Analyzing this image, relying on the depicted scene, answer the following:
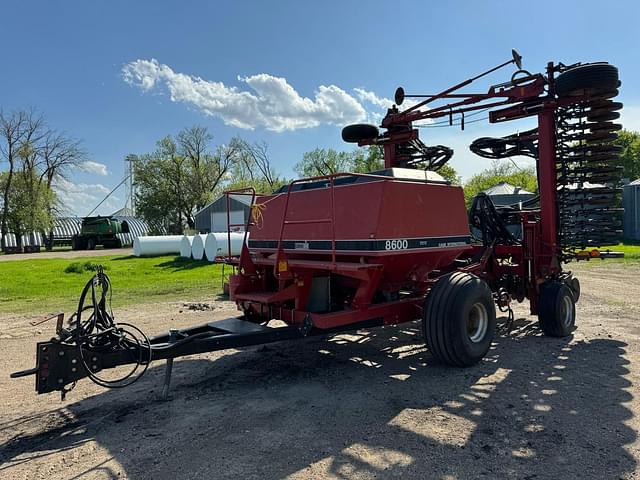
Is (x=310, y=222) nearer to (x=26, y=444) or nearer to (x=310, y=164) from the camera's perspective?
(x=26, y=444)

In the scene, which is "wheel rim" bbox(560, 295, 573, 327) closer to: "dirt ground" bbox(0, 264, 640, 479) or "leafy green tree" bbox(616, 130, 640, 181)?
"dirt ground" bbox(0, 264, 640, 479)

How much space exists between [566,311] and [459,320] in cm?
287

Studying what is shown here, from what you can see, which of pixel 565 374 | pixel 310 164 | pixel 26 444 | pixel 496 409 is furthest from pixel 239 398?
pixel 310 164

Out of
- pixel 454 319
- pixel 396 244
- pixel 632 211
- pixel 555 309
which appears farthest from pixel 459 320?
pixel 632 211

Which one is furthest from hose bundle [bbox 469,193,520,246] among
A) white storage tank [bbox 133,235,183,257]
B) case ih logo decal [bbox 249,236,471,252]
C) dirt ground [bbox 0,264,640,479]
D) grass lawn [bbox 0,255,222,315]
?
white storage tank [bbox 133,235,183,257]

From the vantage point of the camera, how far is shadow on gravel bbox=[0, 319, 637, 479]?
3.47m

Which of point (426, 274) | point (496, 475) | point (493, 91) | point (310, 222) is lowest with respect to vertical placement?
point (496, 475)

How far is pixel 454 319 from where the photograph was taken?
5312mm

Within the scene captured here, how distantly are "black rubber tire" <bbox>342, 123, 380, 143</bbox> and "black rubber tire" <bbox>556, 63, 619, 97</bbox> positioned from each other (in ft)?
10.7

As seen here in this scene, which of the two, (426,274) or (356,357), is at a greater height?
(426,274)

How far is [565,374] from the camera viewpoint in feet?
18.0

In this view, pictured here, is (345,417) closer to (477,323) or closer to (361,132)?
(477,323)

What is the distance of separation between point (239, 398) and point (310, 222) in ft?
6.34

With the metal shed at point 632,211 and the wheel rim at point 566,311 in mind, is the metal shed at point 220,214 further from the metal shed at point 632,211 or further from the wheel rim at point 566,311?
the metal shed at point 632,211
